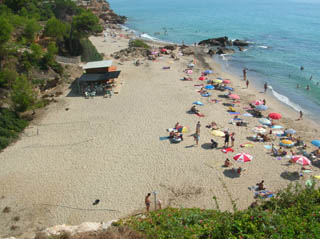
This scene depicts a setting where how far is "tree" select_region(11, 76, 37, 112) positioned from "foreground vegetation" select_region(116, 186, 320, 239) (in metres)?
15.9

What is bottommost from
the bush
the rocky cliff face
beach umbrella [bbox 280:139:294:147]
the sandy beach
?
the sandy beach

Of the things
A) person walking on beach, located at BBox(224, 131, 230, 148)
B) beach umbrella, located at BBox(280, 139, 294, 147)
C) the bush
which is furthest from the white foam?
the bush

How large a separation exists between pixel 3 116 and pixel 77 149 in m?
7.35

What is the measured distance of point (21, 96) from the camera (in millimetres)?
20906

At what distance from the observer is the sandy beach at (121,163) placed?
12.8 meters

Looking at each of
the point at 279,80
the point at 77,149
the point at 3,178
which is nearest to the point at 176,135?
the point at 77,149

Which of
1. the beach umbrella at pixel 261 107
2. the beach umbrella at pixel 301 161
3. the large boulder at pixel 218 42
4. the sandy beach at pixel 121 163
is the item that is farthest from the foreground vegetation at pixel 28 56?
the large boulder at pixel 218 42

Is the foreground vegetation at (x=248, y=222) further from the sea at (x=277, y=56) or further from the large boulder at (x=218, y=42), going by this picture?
the large boulder at (x=218, y=42)

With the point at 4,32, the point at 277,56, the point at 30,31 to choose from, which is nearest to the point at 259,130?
the point at 4,32

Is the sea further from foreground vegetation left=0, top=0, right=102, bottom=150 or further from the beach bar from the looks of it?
foreground vegetation left=0, top=0, right=102, bottom=150

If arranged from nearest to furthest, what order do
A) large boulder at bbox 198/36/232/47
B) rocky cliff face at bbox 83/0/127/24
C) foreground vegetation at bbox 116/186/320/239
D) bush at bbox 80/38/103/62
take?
foreground vegetation at bbox 116/186/320/239 → bush at bbox 80/38/103/62 → large boulder at bbox 198/36/232/47 → rocky cliff face at bbox 83/0/127/24

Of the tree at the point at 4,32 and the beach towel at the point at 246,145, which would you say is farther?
the tree at the point at 4,32

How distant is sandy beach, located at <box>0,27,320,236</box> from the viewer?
12.8m

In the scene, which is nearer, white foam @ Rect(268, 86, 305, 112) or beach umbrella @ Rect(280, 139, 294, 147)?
beach umbrella @ Rect(280, 139, 294, 147)
